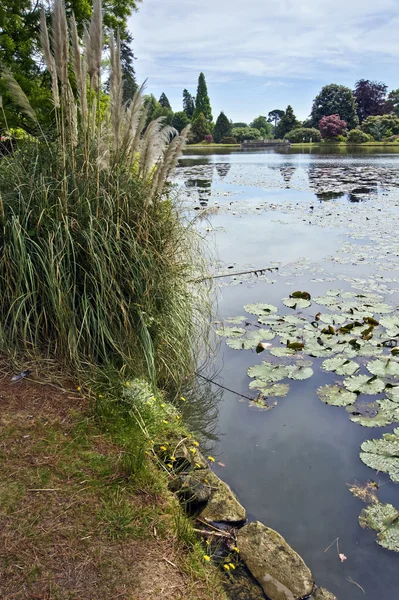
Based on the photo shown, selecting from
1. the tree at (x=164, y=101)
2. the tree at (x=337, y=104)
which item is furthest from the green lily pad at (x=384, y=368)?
the tree at (x=164, y=101)

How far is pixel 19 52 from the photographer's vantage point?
21.3 ft

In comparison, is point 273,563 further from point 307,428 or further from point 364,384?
point 364,384

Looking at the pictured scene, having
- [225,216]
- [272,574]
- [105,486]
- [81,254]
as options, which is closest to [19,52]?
[225,216]

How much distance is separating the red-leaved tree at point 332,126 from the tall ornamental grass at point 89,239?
42206 millimetres

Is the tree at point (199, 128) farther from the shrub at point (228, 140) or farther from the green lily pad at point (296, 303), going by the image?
the green lily pad at point (296, 303)

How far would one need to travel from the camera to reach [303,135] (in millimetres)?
43656

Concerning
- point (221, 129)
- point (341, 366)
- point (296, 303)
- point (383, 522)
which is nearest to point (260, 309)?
point (296, 303)

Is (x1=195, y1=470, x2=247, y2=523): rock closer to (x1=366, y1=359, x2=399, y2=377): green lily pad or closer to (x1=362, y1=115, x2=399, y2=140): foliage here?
(x1=366, y1=359, x2=399, y2=377): green lily pad

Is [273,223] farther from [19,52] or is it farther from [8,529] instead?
[8,529]

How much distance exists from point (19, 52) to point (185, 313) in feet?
19.3

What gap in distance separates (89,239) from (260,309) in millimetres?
2310

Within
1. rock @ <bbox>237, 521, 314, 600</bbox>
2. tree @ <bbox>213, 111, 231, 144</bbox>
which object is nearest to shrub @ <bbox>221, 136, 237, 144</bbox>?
tree @ <bbox>213, 111, 231, 144</bbox>

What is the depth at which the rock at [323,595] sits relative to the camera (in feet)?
5.45

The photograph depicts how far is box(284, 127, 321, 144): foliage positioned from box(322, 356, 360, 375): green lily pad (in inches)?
1713
